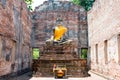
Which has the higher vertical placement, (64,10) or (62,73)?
(64,10)

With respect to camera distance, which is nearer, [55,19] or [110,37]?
[110,37]

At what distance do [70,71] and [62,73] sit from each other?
1125 millimetres

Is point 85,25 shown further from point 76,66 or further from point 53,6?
point 76,66

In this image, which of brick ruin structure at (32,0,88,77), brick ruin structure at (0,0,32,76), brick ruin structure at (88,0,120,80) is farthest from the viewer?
brick ruin structure at (32,0,88,77)

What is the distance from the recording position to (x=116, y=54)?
Result: 31.6ft

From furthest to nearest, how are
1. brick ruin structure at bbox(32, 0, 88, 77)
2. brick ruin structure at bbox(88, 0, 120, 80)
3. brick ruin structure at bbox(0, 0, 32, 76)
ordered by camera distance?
1. brick ruin structure at bbox(32, 0, 88, 77)
2. brick ruin structure at bbox(88, 0, 120, 80)
3. brick ruin structure at bbox(0, 0, 32, 76)

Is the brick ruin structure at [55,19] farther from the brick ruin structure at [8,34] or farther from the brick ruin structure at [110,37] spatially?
the brick ruin structure at [8,34]

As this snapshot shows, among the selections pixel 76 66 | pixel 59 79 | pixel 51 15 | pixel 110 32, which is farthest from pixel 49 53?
pixel 51 15

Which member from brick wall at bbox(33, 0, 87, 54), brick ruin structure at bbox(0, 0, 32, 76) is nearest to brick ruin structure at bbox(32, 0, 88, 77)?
brick wall at bbox(33, 0, 87, 54)

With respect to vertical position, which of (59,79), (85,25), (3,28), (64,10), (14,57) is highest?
(64,10)

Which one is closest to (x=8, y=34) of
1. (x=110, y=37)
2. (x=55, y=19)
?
(x=110, y=37)

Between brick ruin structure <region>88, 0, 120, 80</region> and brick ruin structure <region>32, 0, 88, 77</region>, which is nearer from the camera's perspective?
brick ruin structure <region>88, 0, 120, 80</region>

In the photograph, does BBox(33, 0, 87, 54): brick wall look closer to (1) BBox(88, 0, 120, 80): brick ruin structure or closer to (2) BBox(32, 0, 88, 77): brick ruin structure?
(2) BBox(32, 0, 88, 77): brick ruin structure

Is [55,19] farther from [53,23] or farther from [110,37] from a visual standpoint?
[110,37]
